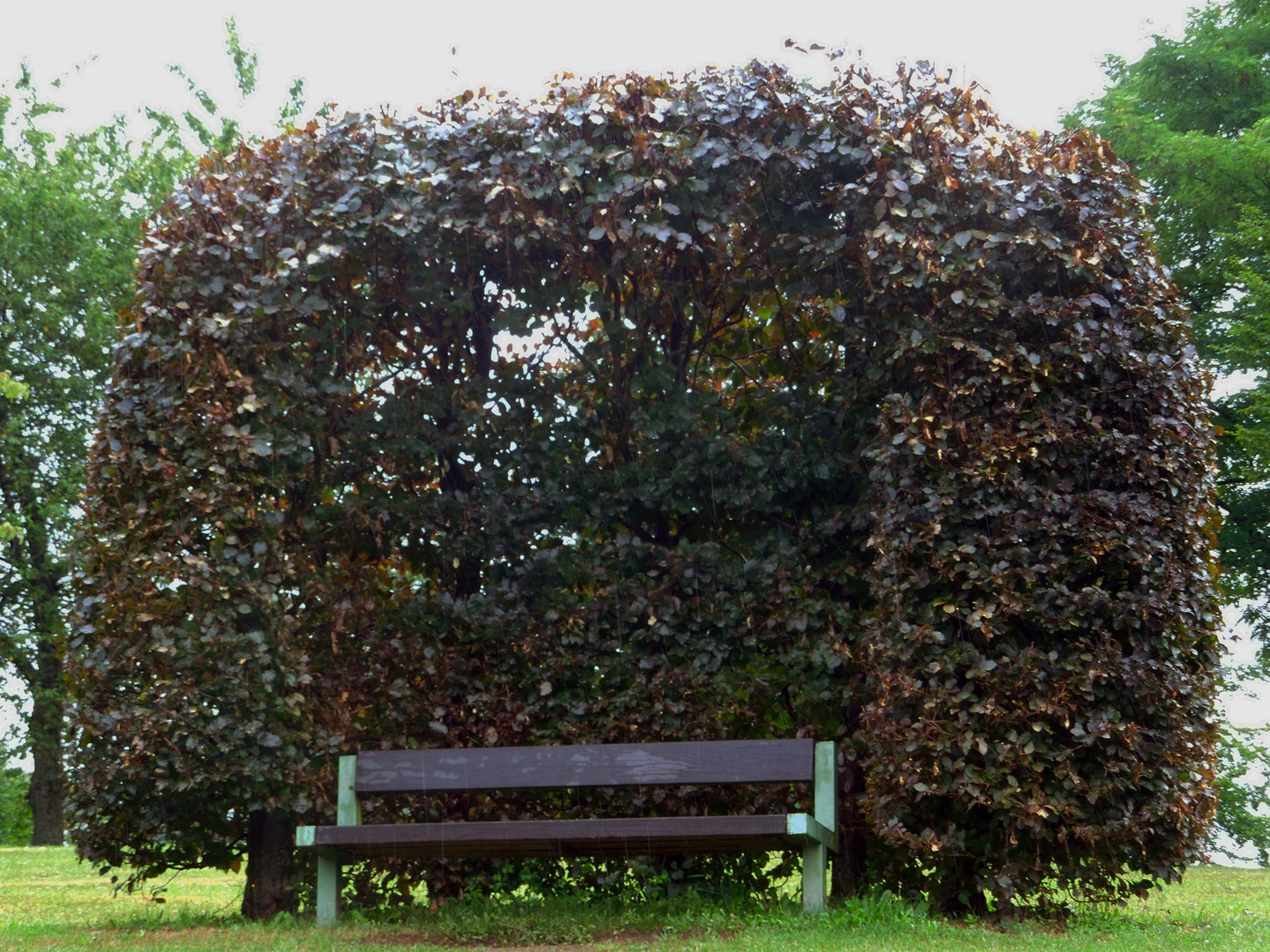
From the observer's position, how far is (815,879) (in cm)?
505

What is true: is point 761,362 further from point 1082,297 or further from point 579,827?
point 579,827

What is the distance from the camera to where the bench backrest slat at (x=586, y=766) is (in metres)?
5.32

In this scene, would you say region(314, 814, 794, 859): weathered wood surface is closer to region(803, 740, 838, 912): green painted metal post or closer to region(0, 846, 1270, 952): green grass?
region(803, 740, 838, 912): green painted metal post

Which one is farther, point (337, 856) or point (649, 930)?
point (337, 856)

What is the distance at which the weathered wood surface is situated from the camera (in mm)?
4746

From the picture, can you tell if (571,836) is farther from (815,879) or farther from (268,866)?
(268,866)

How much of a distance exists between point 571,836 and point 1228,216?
1320cm

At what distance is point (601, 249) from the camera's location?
6020 millimetres

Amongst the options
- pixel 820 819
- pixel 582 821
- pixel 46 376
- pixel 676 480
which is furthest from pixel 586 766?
pixel 46 376

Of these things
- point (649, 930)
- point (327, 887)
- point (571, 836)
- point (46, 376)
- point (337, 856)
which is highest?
point (46, 376)

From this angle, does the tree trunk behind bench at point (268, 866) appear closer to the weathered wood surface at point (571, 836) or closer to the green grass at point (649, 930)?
the green grass at point (649, 930)

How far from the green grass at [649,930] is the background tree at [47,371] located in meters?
10.2

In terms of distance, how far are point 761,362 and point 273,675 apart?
9.80 ft

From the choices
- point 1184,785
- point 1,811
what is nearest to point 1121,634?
point 1184,785
